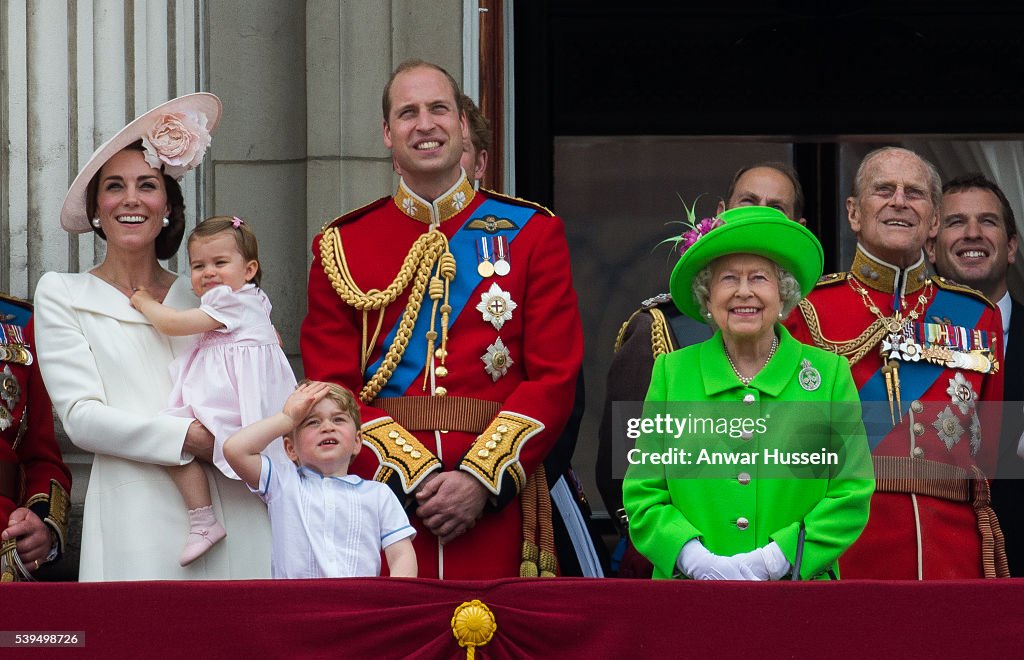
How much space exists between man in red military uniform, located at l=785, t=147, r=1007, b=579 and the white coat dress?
1554 mm

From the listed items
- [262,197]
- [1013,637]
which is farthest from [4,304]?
[1013,637]

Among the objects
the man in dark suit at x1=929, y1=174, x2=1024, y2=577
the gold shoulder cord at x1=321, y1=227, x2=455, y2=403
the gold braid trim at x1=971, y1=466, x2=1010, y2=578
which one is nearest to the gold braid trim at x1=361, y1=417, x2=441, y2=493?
the gold shoulder cord at x1=321, y1=227, x2=455, y2=403

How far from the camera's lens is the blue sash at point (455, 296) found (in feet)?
17.5

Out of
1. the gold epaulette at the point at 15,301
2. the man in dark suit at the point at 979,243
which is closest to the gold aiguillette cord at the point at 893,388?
the man in dark suit at the point at 979,243

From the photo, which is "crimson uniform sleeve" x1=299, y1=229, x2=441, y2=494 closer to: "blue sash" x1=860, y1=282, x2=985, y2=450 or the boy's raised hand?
the boy's raised hand

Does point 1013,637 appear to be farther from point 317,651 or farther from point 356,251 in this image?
point 356,251

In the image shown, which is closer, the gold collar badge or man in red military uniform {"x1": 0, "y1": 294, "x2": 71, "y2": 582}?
man in red military uniform {"x1": 0, "y1": 294, "x2": 71, "y2": 582}

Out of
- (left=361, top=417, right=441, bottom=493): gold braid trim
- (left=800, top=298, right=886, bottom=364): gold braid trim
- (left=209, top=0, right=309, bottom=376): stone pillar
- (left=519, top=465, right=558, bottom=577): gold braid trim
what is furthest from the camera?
(left=209, top=0, right=309, bottom=376): stone pillar

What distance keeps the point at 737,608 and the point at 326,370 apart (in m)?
1.38

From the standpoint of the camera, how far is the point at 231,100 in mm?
7098

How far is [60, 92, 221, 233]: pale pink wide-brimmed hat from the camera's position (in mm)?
5332

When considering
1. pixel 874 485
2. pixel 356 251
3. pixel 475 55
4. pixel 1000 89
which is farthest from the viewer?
pixel 1000 89

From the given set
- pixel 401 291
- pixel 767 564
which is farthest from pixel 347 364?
pixel 767 564

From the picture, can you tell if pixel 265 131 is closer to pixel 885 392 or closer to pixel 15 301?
pixel 15 301
